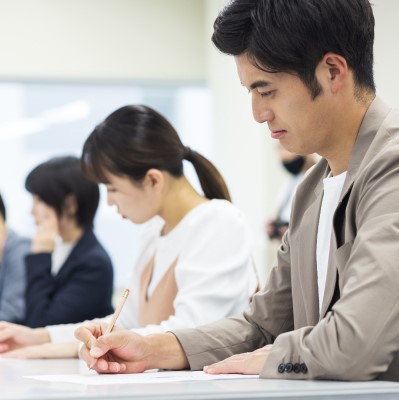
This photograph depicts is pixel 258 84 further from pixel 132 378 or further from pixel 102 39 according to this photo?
pixel 102 39

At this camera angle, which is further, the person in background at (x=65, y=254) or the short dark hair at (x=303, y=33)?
the person in background at (x=65, y=254)

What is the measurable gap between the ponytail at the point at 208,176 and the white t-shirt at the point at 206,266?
8cm

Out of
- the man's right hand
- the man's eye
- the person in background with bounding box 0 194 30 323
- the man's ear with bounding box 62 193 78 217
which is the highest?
the man's eye

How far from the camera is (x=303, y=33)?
1.36 metres

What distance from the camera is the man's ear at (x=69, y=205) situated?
3.21m

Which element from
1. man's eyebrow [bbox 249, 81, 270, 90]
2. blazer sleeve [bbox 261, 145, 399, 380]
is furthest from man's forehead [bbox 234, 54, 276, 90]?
blazer sleeve [bbox 261, 145, 399, 380]

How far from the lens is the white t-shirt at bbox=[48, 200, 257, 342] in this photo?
80.5 inches

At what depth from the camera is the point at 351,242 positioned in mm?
1315

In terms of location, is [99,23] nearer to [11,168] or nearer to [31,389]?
[11,168]

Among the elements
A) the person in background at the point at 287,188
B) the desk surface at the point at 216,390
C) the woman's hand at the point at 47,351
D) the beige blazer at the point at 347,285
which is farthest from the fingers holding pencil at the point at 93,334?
the person in background at the point at 287,188

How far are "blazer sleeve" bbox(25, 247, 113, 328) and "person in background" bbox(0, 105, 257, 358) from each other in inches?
17.5

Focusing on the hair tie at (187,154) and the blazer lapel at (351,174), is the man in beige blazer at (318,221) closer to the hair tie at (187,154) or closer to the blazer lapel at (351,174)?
the blazer lapel at (351,174)

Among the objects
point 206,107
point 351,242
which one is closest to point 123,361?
point 351,242

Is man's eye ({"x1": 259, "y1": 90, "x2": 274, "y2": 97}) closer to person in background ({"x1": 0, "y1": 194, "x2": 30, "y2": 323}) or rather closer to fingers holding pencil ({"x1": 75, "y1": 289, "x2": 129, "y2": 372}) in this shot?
fingers holding pencil ({"x1": 75, "y1": 289, "x2": 129, "y2": 372})
